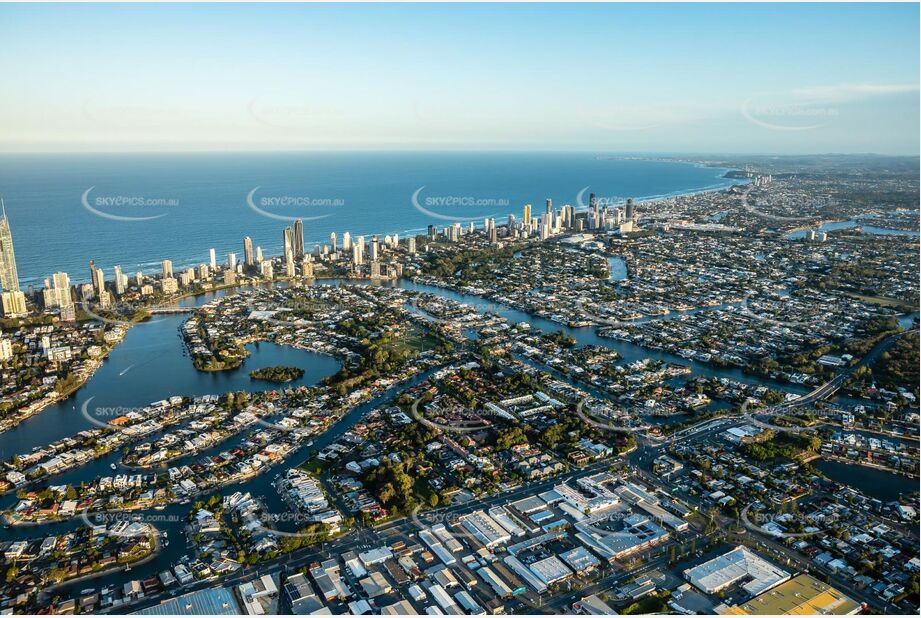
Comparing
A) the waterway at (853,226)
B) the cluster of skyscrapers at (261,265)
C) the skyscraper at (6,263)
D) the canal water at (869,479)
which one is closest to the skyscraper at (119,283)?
the cluster of skyscrapers at (261,265)

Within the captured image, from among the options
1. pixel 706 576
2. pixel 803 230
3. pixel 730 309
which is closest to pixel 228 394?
pixel 706 576

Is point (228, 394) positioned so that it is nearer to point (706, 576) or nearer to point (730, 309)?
point (706, 576)

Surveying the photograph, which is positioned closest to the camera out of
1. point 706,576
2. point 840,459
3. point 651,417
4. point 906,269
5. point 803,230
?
point 706,576

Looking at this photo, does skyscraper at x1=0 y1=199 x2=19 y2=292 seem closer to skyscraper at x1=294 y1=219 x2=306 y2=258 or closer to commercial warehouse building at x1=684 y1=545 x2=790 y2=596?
skyscraper at x1=294 y1=219 x2=306 y2=258

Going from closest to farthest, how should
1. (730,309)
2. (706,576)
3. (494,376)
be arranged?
(706,576), (494,376), (730,309)

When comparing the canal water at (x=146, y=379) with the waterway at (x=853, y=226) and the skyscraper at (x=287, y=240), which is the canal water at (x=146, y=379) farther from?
the waterway at (x=853, y=226)

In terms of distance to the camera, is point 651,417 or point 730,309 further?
point 730,309

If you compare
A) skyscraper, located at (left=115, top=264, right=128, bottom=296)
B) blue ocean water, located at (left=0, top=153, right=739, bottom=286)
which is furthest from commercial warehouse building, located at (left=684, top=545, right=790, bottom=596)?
blue ocean water, located at (left=0, top=153, right=739, bottom=286)
